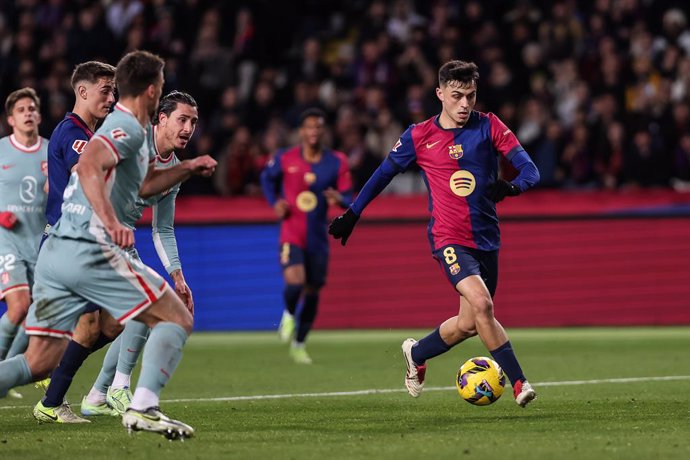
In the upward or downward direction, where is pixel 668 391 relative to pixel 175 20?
downward

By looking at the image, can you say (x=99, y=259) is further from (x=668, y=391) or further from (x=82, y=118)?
(x=668, y=391)

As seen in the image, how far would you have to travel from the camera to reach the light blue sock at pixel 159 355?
7.44 meters

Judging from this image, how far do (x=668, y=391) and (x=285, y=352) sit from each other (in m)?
5.86

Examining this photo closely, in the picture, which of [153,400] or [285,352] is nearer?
[153,400]

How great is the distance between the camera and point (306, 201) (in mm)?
15328

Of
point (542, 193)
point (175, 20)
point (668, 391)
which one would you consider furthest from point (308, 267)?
point (175, 20)

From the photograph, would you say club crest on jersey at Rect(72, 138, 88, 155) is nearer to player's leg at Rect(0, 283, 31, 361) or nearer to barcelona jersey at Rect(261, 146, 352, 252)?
player's leg at Rect(0, 283, 31, 361)

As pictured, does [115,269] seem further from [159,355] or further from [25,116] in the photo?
[25,116]

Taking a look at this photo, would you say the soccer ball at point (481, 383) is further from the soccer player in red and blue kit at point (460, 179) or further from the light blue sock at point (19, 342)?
the light blue sock at point (19, 342)

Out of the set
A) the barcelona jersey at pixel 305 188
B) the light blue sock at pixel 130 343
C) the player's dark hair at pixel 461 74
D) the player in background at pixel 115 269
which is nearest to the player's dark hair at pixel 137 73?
the player in background at pixel 115 269

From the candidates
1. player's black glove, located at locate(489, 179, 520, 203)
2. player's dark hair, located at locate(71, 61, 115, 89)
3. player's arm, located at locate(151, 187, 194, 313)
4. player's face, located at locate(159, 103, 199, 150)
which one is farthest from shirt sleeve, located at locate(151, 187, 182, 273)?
player's black glove, located at locate(489, 179, 520, 203)

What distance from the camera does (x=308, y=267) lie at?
15211 mm

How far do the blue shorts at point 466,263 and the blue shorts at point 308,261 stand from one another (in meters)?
5.38

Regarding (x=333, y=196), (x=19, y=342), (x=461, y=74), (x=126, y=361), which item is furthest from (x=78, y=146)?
(x=333, y=196)
